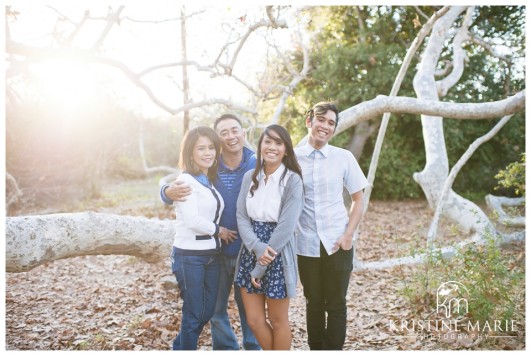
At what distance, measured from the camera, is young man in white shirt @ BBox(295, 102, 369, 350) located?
239 centimetres

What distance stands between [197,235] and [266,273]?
43 centimetres

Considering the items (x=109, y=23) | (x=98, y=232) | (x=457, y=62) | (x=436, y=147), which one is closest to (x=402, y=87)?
(x=457, y=62)

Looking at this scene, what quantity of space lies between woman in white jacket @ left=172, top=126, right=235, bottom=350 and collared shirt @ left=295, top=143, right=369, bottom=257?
0.45m

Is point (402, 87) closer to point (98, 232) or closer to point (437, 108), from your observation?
point (437, 108)

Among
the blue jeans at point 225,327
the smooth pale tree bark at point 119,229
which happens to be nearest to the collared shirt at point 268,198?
the blue jeans at point 225,327

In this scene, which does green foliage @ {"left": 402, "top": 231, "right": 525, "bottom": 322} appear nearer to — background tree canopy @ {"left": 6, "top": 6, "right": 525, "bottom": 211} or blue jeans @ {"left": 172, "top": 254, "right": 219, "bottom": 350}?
blue jeans @ {"left": 172, "top": 254, "right": 219, "bottom": 350}

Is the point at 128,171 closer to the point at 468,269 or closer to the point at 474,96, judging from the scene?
the point at 474,96

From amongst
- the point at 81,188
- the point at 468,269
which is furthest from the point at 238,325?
the point at 81,188

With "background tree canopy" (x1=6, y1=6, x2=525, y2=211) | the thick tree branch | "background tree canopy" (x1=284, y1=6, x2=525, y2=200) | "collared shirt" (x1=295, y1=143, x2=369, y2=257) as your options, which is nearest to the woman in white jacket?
"collared shirt" (x1=295, y1=143, x2=369, y2=257)

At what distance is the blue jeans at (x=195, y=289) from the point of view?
2375mm

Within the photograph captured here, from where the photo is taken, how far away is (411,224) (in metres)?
7.19

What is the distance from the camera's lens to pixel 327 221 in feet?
7.86

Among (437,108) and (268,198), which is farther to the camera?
(437,108)
